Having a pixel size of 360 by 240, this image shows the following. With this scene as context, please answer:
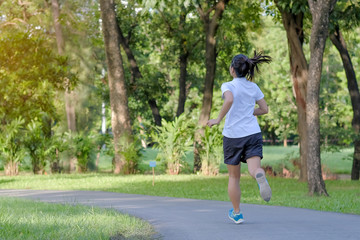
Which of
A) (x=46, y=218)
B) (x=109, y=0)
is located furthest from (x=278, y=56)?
(x=46, y=218)

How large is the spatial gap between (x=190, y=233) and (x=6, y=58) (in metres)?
15.6

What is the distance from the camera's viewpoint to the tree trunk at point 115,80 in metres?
22.4

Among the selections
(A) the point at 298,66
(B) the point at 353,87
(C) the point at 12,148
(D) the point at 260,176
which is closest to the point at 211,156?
(B) the point at 353,87

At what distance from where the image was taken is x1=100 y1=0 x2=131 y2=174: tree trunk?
2242 cm

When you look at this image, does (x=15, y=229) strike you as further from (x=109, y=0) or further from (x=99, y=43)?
(x=99, y=43)

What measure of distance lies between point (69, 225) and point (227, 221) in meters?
2.03

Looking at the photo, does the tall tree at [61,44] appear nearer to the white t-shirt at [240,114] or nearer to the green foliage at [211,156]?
the green foliage at [211,156]

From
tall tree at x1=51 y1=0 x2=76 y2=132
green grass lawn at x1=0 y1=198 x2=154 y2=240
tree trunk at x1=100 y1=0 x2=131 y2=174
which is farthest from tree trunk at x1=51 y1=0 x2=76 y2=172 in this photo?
green grass lawn at x1=0 y1=198 x2=154 y2=240

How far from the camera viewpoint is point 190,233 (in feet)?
24.3

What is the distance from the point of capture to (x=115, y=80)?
22.6 m

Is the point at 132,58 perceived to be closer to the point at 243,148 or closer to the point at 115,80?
the point at 115,80

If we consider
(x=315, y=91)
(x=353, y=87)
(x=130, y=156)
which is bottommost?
(x=130, y=156)

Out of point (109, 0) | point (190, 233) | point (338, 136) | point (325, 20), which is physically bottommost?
point (190, 233)

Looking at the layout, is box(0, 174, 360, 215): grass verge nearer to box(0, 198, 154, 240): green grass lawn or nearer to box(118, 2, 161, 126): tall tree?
box(0, 198, 154, 240): green grass lawn
